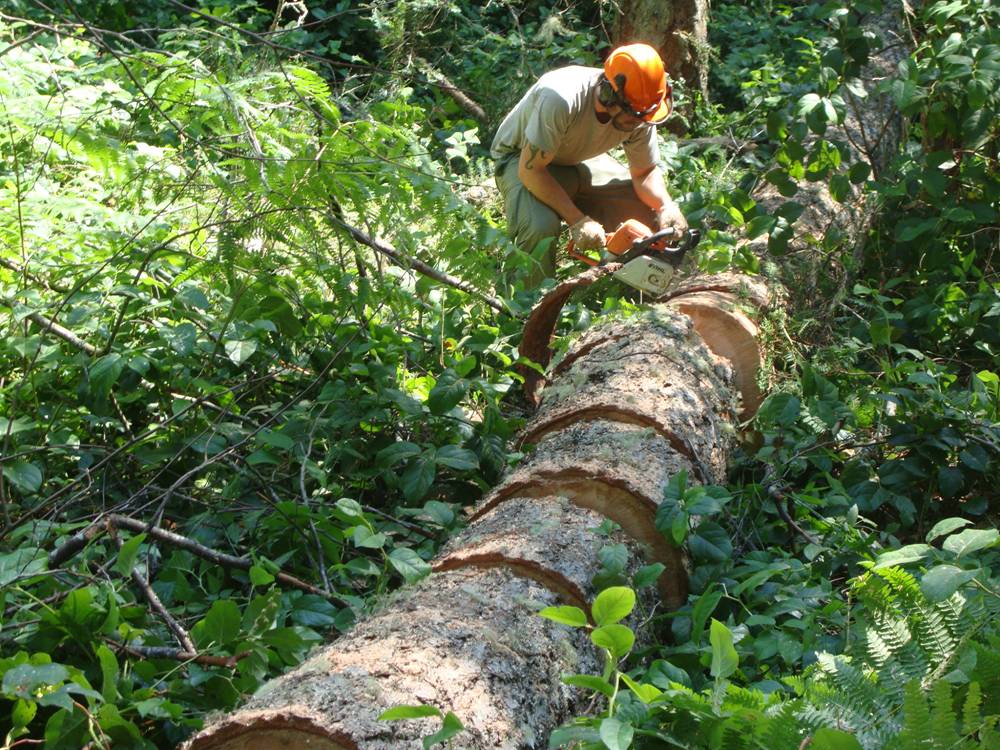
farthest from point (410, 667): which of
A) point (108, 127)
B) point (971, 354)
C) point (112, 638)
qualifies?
point (108, 127)

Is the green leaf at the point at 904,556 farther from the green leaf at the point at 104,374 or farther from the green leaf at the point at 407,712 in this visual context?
the green leaf at the point at 104,374

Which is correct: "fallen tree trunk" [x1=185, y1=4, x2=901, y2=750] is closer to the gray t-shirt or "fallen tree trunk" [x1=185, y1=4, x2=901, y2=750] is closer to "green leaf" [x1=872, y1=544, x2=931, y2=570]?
"green leaf" [x1=872, y1=544, x2=931, y2=570]

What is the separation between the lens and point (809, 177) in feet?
16.3

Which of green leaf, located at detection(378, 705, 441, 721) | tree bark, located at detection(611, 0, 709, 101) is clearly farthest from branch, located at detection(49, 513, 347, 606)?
tree bark, located at detection(611, 0, 709, 101)

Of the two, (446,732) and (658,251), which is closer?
(446,732)

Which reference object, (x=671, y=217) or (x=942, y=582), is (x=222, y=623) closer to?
(x=942, y=582)

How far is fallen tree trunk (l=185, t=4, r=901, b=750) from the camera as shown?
1.95m

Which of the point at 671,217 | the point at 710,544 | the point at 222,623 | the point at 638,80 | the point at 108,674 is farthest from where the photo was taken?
the point at 671,217

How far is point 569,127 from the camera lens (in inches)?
225

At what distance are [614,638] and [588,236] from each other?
3.83m

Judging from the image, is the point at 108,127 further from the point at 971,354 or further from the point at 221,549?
the point at 971,354

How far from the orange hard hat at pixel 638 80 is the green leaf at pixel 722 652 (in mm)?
3864

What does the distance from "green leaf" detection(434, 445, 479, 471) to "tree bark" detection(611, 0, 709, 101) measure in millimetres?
5210

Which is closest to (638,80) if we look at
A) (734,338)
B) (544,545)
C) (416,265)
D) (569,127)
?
(569,127)
